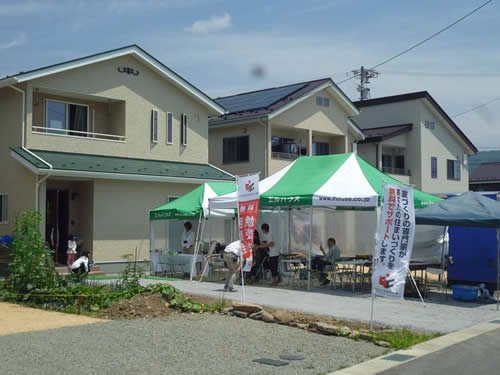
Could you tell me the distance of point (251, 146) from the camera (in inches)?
1029

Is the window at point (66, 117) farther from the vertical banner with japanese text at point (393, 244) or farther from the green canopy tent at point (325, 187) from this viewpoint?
the vertical banner with japanese text at point (393, 244)

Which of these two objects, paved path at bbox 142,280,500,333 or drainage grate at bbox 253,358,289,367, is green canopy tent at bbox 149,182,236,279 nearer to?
paved path at bbox 142,280,500,333

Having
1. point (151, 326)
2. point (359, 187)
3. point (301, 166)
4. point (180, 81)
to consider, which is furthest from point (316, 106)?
point (151, 326)

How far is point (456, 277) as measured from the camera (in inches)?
580

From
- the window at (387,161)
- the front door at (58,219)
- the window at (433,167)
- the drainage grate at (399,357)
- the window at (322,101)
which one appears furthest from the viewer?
the window at (433,167)

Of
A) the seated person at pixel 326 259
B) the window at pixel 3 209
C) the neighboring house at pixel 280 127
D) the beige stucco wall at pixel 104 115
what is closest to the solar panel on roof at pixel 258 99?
the neighboring house at pixel 280 127

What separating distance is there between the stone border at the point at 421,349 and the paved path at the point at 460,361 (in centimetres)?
11

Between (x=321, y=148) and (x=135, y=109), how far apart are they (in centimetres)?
1123

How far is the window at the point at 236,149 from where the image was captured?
26.5m

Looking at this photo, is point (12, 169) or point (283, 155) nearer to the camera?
point (12, 169)

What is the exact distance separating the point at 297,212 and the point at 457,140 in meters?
21.0

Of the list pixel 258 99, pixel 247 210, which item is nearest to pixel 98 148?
pixel 247 210

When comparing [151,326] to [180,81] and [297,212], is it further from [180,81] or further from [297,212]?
[180,81]

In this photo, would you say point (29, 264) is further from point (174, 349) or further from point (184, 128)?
point (184, 128)
